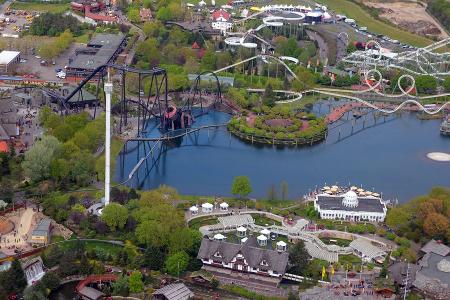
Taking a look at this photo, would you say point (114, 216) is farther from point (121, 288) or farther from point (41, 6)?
point (41, 6)

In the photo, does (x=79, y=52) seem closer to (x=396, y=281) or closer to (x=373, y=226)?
(x=373, y=226)

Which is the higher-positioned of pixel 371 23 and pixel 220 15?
pixel 220 15

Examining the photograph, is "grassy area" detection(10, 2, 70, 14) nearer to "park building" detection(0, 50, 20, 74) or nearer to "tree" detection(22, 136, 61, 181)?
"park building" detection(0, 50, 20, 74)

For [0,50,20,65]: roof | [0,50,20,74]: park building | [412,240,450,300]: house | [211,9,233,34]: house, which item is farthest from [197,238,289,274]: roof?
[211,9,233,34]: house

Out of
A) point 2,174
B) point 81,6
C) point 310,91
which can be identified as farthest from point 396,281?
point 81,6

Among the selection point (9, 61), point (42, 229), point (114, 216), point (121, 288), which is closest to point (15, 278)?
point (121, 288)

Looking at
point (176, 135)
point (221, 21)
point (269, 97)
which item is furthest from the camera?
point (221, 21)

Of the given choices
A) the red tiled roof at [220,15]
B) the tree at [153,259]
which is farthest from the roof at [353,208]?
the red tiled roof at [220,15]
